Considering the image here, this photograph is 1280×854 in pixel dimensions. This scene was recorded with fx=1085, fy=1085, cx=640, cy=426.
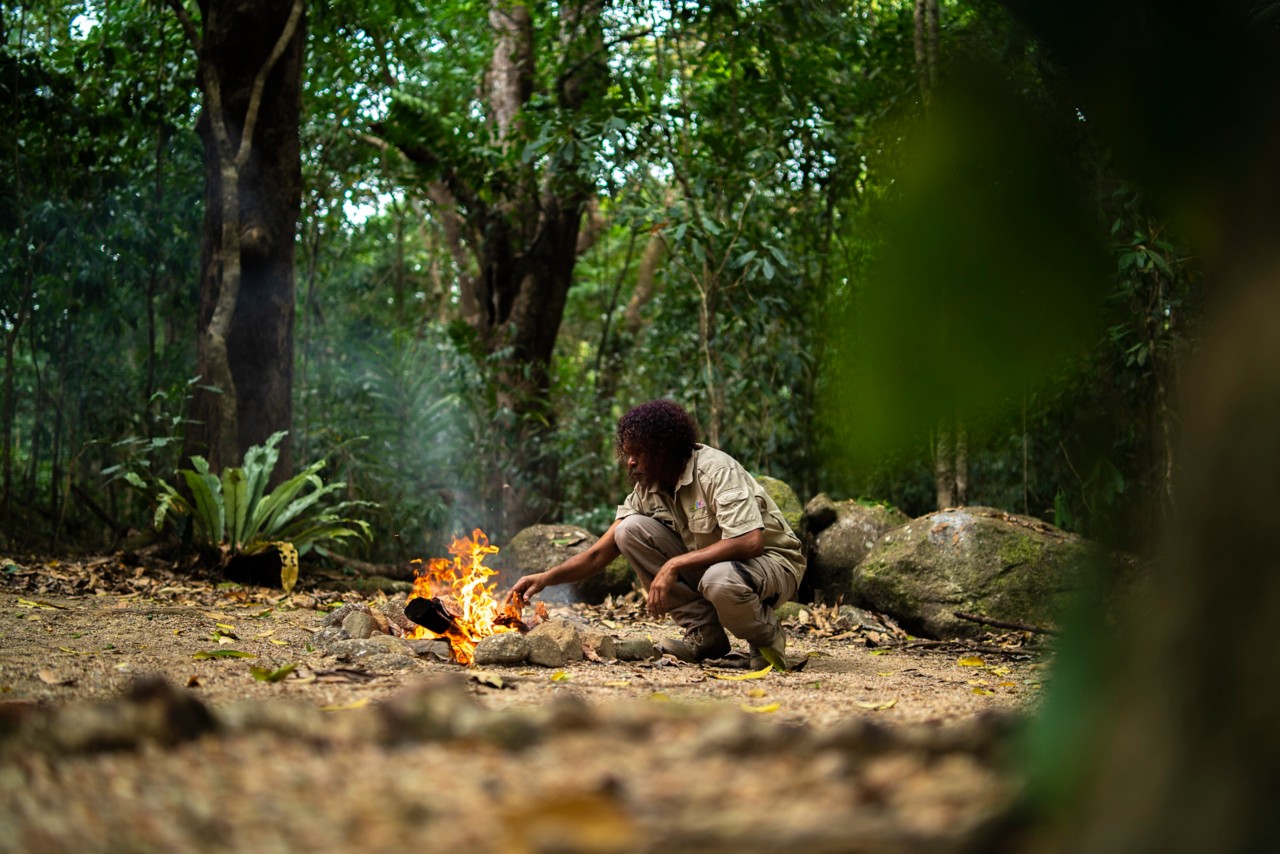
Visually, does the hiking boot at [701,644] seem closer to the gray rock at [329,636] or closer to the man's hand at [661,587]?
the man's hand at [661,587]

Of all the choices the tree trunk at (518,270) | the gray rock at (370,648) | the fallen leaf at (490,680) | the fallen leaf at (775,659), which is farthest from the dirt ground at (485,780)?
the tree trunk at (518,270)

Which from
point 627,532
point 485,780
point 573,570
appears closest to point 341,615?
point 573,570

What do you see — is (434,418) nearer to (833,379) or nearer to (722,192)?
(722,192)

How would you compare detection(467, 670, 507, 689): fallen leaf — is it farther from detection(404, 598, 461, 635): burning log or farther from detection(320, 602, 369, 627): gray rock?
detection(320, 602, 369, 627): gray rock

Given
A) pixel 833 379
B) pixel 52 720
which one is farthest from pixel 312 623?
pixel 833 379

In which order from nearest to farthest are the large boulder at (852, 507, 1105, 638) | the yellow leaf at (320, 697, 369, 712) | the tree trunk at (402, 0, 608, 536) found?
1. the yellow leaf at (320, 697, 369, 712)
2. the large boulder at (852, 507, 1105, 638)
3. the tree trunk at (402, 0, 608, 536)

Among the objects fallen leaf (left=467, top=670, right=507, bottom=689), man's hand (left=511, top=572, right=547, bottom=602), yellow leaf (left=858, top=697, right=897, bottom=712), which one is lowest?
fallen leaf (left=467, top=670, right=507, bottom=689)

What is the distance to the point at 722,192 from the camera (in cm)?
734

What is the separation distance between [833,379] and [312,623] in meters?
4.51

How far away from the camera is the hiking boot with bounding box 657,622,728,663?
4.09m

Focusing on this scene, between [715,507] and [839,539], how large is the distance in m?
2.36

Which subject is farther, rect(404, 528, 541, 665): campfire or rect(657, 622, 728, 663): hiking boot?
rect(657, 622, 728, 663): hiking boot

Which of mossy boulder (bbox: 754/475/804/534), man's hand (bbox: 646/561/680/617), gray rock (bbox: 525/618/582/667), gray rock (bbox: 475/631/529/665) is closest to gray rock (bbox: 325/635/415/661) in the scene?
gray rock (bbox: 475/631/529/665)

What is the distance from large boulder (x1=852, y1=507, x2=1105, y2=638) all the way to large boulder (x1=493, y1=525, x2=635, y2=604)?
161 centimetres
